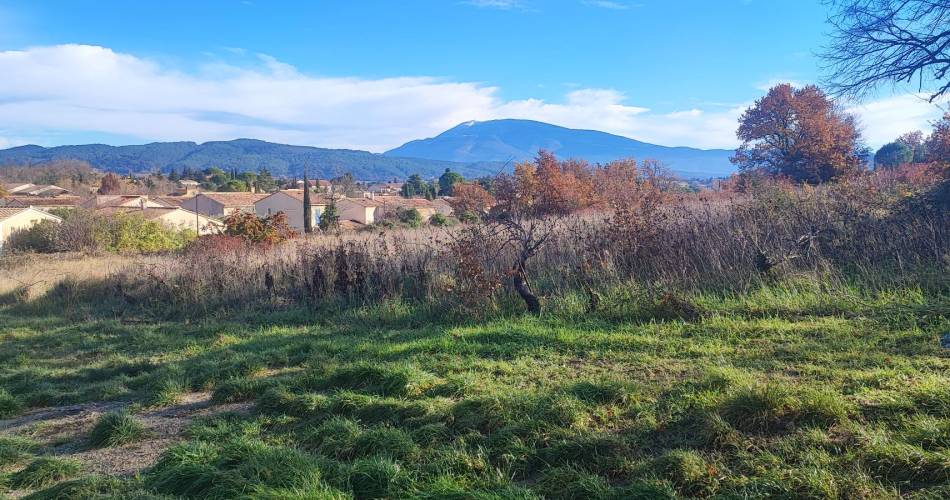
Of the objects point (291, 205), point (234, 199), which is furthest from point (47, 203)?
point (291, 205)

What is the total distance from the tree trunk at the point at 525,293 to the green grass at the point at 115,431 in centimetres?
474

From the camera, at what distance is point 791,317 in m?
6.38

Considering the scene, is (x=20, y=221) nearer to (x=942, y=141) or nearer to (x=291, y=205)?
(x=291, y=205)

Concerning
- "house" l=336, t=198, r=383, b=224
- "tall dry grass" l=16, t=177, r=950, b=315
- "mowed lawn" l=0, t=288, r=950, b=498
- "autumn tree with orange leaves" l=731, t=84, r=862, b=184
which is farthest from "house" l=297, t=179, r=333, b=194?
"mowed lawn" l=0, t=288, r=950, b=498

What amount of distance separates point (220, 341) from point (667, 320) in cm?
592

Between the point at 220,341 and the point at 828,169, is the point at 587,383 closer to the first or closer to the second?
the point at 220,341

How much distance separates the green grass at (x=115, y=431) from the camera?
4621 millimetres

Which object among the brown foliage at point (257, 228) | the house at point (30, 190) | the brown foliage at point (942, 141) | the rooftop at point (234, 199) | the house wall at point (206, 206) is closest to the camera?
the brown foliage at point (942, 141)

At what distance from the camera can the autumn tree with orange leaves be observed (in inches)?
1062

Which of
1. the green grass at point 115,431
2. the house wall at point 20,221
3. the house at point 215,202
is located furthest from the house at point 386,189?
the green grass at point 115,431

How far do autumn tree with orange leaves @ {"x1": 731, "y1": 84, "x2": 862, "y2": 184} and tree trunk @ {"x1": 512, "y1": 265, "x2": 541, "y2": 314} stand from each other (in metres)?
21.3

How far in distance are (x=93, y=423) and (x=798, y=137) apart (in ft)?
101

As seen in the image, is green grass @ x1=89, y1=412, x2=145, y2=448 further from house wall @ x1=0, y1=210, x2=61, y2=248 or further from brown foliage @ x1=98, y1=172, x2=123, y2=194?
brown foliage @ x1=98, y1=172, x2=123, y2=194

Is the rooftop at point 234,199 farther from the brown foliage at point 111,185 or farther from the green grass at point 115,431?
the green grass at point 115,431
